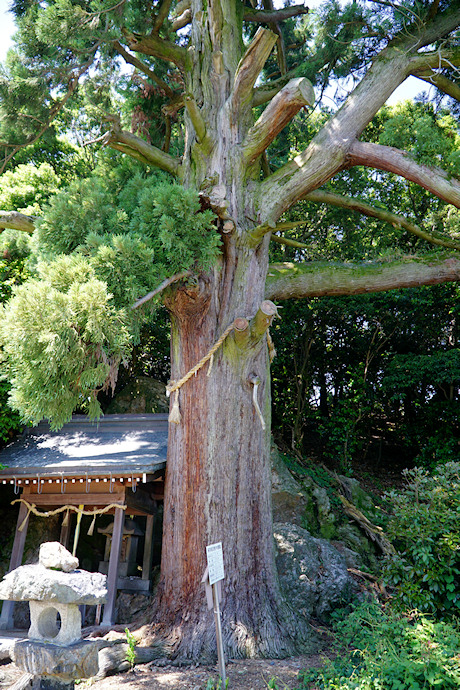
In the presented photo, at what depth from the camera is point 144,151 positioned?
6480mm

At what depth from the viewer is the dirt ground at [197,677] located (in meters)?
3.99

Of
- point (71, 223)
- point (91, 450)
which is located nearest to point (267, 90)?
point (71, 223)

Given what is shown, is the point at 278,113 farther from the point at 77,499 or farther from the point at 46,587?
the point at 77,499

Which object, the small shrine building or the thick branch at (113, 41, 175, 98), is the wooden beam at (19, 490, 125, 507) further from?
the thick branch at (113, 41, 175, 98)

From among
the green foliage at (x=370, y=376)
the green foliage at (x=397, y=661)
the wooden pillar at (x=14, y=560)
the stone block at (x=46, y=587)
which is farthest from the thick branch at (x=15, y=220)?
the green foliage at (x=370, y=376)

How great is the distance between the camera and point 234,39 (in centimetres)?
647

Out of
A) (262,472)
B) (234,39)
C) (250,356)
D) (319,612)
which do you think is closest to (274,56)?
(234,39)

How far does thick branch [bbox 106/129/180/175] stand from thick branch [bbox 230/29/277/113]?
3.53ft

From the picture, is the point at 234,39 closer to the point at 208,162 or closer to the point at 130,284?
the point at 208,162

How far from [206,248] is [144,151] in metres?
2.23

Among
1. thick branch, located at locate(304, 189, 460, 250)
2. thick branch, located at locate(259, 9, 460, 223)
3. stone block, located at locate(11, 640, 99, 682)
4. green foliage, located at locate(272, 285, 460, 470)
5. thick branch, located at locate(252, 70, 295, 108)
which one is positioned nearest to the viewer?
stone block, located at locate(11, 640, 99, 682)

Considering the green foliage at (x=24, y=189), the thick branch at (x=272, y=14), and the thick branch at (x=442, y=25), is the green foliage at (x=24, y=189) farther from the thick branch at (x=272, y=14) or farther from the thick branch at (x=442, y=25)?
the thick branch at (x=442, y=25)

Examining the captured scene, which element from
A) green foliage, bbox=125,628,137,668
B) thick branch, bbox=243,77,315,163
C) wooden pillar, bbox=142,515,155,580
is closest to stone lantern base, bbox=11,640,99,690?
green foliage, bbox=125,628,137,668

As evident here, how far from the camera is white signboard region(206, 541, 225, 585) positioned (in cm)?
405
